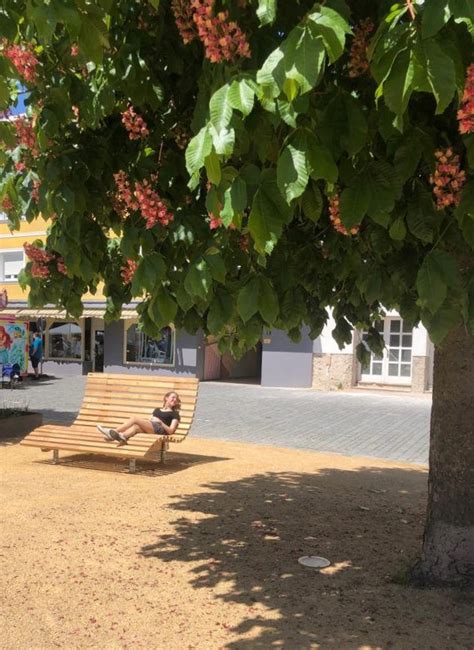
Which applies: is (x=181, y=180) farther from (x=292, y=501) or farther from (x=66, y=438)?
(x=66, y=438)

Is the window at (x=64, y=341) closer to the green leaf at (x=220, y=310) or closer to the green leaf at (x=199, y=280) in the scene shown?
the green leaf at (x=220, y=310)

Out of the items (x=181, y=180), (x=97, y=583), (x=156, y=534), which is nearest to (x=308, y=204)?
(x=181, y=180)

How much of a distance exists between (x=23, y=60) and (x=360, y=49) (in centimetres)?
202

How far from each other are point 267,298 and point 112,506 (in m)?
4.67

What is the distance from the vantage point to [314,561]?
534cm

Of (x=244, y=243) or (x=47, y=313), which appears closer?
(x=244, y=243)

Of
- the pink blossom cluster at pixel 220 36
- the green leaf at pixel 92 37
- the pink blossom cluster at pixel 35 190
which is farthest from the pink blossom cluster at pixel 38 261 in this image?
the pink blossom cluster at pixel 220 36

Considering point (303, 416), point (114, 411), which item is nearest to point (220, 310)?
point (114, 411)

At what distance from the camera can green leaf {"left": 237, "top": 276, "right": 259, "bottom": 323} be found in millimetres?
2686

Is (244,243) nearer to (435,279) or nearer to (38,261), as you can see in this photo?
(435,279)

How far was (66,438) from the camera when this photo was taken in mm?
8859

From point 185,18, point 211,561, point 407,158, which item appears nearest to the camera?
point 407,158

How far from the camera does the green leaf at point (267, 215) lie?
2229mm

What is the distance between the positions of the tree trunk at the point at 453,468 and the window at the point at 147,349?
864 inches
